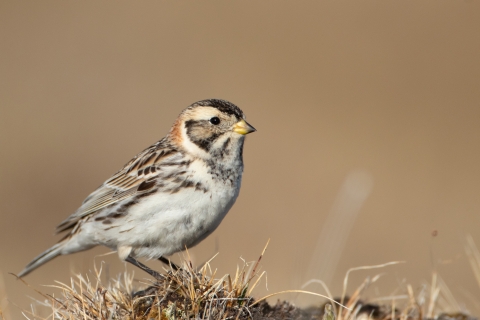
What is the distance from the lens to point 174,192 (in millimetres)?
6797

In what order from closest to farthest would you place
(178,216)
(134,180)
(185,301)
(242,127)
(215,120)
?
(185,301)
(178,216)
(242,127)
(215,120)
(134,180)

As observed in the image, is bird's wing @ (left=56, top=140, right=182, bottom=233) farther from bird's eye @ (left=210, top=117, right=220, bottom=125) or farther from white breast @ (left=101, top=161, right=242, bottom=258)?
bird's eye @ (left=210, top=117, right=220, bottom=125)

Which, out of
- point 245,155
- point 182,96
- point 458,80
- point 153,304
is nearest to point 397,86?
Answer: point 458,80

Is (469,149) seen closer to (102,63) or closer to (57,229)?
(57,229)

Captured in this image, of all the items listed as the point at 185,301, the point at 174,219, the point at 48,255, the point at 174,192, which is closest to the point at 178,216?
the point at 174,219

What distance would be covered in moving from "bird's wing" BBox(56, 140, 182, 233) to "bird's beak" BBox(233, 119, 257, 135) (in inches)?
25.4

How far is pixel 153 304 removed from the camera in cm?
516

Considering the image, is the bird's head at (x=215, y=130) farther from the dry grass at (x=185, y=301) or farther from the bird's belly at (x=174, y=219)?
the dry grass at (x=185, y=301)

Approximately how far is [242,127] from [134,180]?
1.30m

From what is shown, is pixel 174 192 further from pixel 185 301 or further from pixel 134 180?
pixel 185 301

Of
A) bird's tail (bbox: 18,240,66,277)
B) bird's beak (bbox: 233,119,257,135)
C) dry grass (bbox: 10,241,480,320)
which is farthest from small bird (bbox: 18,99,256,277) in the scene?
dry grass (bbox: 10,241,480,320)

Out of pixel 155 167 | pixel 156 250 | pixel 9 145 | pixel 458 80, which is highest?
pixel 458 80

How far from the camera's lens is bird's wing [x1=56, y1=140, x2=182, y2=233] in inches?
285

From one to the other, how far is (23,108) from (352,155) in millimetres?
9921
